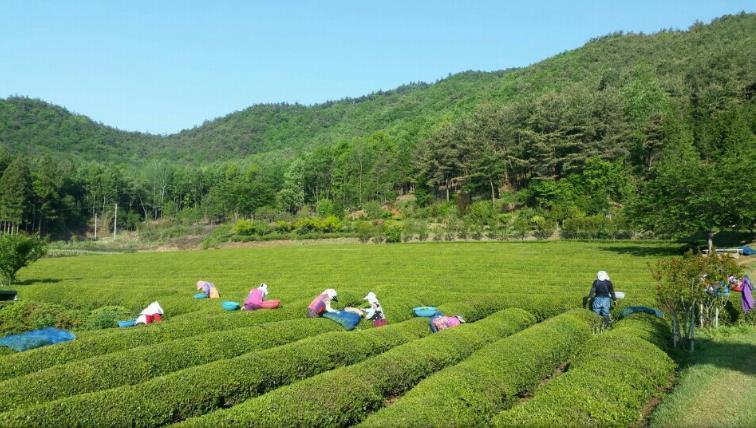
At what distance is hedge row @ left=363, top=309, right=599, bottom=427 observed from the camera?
661 cm

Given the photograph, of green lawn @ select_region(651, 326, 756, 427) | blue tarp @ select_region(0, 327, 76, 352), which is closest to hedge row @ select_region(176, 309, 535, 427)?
green lawn @ select_region(651, 326, 756, 427)

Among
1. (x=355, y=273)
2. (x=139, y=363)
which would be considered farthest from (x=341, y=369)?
(x=355, y=273)

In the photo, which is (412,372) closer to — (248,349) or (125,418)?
(248,349)

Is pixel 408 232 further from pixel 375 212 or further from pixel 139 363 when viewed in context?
pixel 139 363

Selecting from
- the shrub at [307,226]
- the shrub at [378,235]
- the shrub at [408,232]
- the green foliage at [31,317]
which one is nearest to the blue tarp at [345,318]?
the green foliage at [31,317]

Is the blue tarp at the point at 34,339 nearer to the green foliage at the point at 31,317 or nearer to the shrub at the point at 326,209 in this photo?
the green foliage at the point at 31,317

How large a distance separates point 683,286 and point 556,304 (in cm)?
544

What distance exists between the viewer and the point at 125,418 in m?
6.78

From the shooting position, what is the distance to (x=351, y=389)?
771 centimetres

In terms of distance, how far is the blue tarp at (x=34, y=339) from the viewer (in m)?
11.2

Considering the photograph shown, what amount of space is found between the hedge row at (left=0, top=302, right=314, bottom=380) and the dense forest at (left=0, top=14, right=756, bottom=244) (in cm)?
2755

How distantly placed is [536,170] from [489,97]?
65.3m

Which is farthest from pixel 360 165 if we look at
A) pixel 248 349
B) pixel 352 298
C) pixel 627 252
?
pixel 248 349

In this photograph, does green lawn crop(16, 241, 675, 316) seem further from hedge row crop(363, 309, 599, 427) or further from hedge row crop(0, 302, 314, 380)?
hedge row crop(363, 309, 599, 427)
